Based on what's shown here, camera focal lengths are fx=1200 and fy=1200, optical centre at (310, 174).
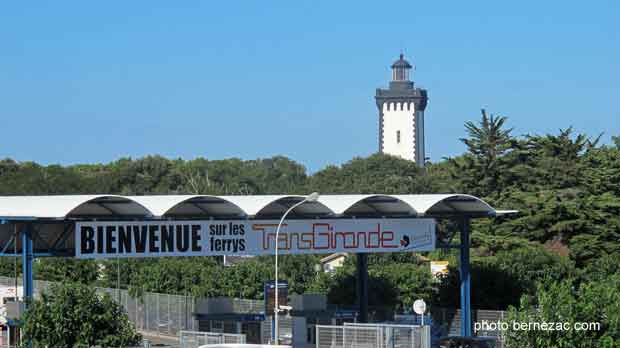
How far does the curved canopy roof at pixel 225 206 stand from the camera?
121 feet

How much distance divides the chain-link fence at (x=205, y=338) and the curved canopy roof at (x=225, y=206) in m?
3.89

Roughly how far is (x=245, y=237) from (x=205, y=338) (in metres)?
5.50

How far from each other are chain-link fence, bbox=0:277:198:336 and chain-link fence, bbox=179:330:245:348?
17615 millimetres

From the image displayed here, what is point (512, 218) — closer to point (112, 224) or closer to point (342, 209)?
point (342, 209)

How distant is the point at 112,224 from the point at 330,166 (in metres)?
116

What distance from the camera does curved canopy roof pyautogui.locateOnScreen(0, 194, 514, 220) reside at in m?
36.8

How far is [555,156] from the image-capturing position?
294ft

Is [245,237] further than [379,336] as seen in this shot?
Yes

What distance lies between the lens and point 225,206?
39688mm

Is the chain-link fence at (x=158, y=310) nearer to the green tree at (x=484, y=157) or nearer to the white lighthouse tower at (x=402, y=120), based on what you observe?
the green tree at (x=484, y=157)

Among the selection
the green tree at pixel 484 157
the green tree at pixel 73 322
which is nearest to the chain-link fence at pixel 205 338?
the green tree at pixel 73 322

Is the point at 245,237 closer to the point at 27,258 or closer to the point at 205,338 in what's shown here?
the point at 205,338

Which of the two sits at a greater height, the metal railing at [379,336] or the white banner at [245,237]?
the white banner at [245,237]

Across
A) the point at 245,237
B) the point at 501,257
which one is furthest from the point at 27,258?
the point at 501,257
